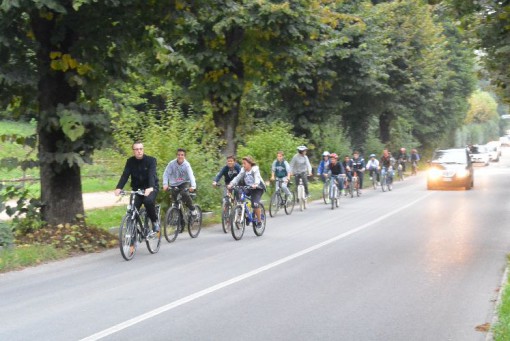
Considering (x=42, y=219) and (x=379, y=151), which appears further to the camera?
(x=379, y=151)

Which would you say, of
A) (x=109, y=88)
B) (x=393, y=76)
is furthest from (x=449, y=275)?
(x=393, y=76)

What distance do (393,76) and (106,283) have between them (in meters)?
33.3

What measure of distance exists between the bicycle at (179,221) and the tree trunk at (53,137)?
73.9 inches

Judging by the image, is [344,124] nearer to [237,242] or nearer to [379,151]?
[379,151]

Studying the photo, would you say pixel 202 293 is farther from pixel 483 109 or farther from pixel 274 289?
pixel 483 109

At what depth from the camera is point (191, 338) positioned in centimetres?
669

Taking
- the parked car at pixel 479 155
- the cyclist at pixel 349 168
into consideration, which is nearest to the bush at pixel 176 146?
the cyclist at pixel 349 168

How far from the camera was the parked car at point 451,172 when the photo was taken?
1240 inches

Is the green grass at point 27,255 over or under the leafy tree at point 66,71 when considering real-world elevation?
under

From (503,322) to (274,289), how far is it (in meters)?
3.09

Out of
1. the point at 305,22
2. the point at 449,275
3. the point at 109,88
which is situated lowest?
the point at 449,275

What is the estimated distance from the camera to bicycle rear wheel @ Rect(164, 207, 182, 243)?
14.8 metres

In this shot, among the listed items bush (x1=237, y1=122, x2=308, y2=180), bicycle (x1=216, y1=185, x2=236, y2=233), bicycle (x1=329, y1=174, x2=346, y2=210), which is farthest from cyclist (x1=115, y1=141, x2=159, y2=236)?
bush (x1=237, y1=122, x2=308, y2=180)

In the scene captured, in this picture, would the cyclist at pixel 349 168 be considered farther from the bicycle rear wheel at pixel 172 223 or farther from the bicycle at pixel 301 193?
the bicycle rear wheel at pixel 172 223
